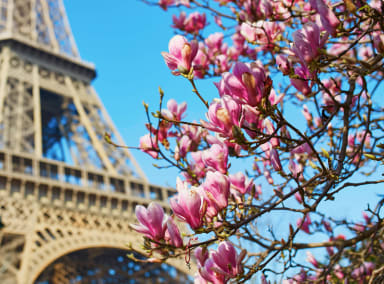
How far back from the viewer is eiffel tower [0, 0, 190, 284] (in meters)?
12.9

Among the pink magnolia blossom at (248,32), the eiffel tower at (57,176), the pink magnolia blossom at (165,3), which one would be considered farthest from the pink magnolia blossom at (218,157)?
the eiffel tower at (57,176)

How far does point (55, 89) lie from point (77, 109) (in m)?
1.62

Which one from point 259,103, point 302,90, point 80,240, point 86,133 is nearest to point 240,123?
point 259,103

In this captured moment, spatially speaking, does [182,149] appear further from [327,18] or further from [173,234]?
[327,18]

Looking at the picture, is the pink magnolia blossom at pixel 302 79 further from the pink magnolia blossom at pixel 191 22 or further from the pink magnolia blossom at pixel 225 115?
the pink magnolia blossom at pixel 191 22

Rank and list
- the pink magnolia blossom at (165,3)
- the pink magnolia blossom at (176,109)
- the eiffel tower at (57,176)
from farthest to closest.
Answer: the eiffel tower at (57,176)
the pink magnolia blossom at (165,3)
the pink magnolia blossom at (176,109)

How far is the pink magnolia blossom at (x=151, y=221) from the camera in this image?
1682mm

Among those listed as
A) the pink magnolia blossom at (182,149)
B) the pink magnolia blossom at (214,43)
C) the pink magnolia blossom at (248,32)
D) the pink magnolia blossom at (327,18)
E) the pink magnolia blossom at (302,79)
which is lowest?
the pink magnolia blossom at (302,79)

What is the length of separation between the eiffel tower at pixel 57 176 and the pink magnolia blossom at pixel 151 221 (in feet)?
36.0

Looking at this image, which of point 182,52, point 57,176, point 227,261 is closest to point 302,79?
point 182,52

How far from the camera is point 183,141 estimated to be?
103 inches

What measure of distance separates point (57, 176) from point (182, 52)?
47.9 ft

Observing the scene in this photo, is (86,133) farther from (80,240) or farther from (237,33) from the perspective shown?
(237,33)

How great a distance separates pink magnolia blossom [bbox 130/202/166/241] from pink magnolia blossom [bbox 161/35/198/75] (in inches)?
23.5
